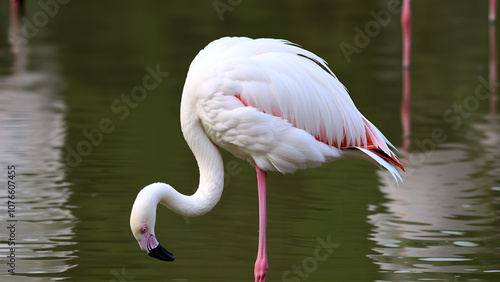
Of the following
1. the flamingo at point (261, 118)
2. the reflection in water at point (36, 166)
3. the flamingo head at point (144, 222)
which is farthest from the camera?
the reflection in water at point (36, 166)

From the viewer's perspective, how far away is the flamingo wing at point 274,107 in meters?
5.11

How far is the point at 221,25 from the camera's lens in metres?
14.5

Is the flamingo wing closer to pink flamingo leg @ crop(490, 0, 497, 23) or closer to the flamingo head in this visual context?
the flamingo head

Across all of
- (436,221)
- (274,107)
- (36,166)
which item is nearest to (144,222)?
(274,107)

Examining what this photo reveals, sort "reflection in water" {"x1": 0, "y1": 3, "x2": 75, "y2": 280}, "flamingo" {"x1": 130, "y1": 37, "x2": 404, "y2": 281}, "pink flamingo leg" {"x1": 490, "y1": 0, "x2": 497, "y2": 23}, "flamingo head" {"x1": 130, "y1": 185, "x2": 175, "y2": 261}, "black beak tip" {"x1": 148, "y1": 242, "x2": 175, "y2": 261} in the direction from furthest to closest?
"pink flamingo leg" {"x1": 490, "y1": 0, "x2": 497, "y2": 23} < "reflection in water" {"x1": 0, "y1": 3, "x2": 75, "y2": 280} < "flamingo" {"x1": 130, "y1": 37, "x2": 404, "y2": 281} < "black beak tip" {"x1": 148, "y1": 242, "x2": 175, "y2": 261} < "flamingo head" {"x1": 130, "y1": 185, "x2": 175, "y2": 261}

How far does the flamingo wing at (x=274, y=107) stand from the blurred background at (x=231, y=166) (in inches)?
29.3

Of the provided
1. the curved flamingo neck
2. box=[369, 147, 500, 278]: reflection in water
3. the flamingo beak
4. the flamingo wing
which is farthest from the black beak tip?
box=[369, 147, 500, 278]: reflection in water

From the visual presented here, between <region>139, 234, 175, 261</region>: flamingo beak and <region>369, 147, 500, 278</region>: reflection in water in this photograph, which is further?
<region>369, 147, 500, 278</region>: reflection in water

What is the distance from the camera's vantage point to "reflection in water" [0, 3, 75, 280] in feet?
18.9

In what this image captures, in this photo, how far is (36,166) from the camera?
7.72 m

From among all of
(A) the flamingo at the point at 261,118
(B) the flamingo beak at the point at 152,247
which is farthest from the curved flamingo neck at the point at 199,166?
(B) the flamingo beak at the point at 152,247

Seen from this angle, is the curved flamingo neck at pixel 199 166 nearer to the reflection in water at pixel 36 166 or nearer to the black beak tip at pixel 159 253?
the black beak tip at pixel 159 253

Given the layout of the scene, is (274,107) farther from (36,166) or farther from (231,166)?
(36,166)

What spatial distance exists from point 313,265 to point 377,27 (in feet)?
34.2
